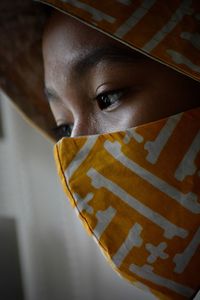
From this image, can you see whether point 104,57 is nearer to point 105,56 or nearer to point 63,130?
point 105,56

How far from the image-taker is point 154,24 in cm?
59

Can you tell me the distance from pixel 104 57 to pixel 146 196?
237 millimetres

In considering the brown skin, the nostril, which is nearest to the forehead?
the brown skin

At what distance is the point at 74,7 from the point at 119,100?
16 centimetres

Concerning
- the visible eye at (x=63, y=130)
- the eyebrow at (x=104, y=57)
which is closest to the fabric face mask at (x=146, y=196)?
the eyebrow at (x=104, y=57)

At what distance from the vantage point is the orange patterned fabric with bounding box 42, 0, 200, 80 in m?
0.56

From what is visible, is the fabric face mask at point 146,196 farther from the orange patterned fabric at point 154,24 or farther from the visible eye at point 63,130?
the visible eye at point 63,130

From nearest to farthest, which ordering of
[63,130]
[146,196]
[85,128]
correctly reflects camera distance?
[146,196] < [85,128] < [63,130]

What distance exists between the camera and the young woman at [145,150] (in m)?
0.57

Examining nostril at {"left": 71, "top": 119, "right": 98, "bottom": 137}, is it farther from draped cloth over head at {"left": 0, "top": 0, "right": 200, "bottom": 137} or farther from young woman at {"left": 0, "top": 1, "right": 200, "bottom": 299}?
draped cloth over head at {"left": 0, "top": 0, "right": 200, "bottom": 137}

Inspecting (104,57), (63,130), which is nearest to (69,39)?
(104,57)

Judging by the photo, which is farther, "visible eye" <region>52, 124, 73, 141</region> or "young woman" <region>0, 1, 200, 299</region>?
"visible eye" <region>52, 124, 73, 141</region>

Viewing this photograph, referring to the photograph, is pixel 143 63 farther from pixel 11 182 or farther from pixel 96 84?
pixel 11 182

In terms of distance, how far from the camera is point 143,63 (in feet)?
2.03
